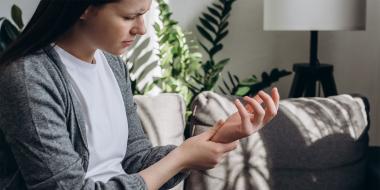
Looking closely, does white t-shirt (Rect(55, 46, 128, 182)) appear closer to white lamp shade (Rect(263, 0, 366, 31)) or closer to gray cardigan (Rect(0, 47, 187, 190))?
gray cardigan (Rect(0, 47, 187, 190))

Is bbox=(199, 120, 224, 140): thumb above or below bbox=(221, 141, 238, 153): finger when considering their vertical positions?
above

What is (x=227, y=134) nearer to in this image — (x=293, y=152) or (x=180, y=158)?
(x=180, y=158)

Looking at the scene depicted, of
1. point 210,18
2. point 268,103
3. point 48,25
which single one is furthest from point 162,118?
point 210,18

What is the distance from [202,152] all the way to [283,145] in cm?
51

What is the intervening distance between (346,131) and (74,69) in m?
0.91

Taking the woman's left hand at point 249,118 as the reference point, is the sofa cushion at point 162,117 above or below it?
Result: below

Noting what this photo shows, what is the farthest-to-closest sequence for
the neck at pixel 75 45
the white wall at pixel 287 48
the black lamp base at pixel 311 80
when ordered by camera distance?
the white wall at pixel 287 48
the black lamp base at pixel 311 80
the neck at pixel 75 45

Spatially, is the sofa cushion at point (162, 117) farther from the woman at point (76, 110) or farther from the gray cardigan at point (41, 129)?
the gray cardigan at point (41, 129)

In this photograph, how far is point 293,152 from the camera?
1.55 m

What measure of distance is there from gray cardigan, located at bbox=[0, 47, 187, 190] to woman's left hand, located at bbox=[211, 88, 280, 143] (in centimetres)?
24

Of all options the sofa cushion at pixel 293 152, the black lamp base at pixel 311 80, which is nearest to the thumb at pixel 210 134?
the sofa cushion at pixel 293 152

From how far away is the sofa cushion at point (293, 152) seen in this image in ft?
5.02

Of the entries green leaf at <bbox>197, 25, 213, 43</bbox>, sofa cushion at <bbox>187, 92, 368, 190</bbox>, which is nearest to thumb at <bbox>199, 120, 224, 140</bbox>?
sofa cushion at <bbox>187, 92, 368, 190</bbox>

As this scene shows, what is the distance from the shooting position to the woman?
2.96ft
